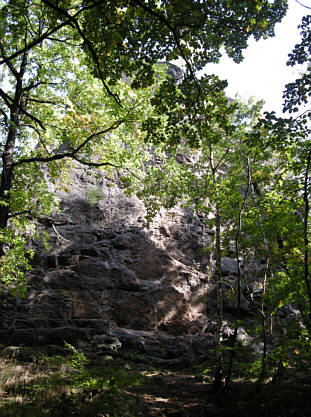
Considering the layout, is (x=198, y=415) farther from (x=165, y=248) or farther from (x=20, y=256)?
(x=165, y=248)

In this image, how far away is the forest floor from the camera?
491 cm

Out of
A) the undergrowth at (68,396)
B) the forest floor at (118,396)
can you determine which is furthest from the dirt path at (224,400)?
the undergrowth at (68,396)

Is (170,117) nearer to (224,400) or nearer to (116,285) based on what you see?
(224,400)

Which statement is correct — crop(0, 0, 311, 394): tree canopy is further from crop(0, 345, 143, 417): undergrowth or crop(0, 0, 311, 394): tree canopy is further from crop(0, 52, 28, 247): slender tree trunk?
crop(0, 345, 143, 417): undergrowth

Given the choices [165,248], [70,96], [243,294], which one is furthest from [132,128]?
[243,294]

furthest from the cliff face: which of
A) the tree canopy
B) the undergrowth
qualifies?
the undergrowth

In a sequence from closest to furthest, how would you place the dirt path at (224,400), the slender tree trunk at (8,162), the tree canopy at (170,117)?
1. the tree canopy at (170,117)
2. the dirt path at (224,400)
3. the slender tree trunk at (8,162)

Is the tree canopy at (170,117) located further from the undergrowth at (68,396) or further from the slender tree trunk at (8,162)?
the undergrowth at (68,396)

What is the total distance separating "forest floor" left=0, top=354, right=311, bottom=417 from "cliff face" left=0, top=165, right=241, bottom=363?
2278 millimetres

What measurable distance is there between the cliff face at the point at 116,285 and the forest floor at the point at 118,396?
228cm

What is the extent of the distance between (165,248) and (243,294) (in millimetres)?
4576

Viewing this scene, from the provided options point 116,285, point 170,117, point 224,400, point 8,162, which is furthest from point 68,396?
point 116,285

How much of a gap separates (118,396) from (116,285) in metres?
6.80

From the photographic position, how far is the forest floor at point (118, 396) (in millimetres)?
4906
